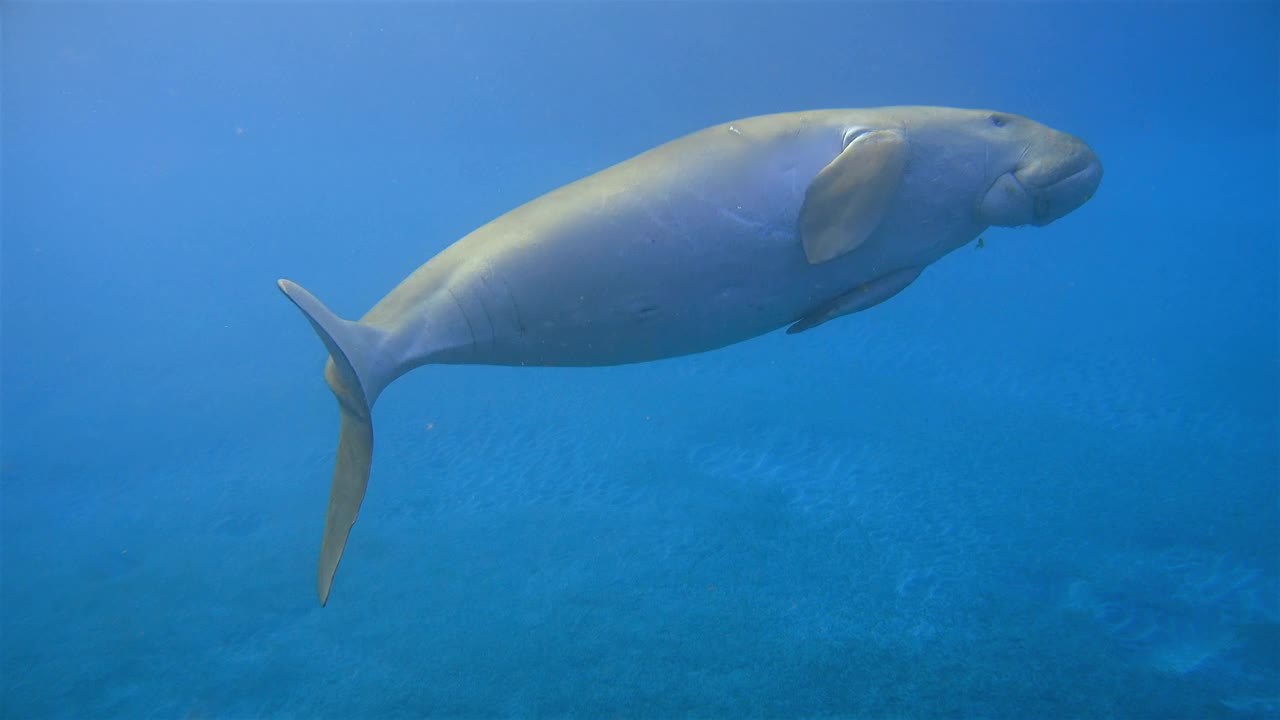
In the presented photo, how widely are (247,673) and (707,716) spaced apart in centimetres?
387

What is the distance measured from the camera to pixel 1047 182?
9.30 feet

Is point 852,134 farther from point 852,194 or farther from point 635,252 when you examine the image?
point 635,252

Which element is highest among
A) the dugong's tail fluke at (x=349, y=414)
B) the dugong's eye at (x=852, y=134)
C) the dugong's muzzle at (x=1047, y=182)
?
the dugong's eye at (x=852, y=134)

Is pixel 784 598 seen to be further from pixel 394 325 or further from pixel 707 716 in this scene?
pixel 394 325

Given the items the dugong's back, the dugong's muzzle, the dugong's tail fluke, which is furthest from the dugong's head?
the dugong's tail fluke

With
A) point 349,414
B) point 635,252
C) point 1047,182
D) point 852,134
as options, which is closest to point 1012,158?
point 1047,182

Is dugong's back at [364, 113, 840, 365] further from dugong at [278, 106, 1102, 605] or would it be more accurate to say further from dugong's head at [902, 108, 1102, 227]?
dugong's head at [902, 108, 1102, 227]

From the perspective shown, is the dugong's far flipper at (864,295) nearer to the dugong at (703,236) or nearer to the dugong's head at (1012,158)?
the dugong at (703,236)

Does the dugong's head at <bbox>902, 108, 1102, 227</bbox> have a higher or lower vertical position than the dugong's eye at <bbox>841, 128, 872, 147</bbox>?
lower

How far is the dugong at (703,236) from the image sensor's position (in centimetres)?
260

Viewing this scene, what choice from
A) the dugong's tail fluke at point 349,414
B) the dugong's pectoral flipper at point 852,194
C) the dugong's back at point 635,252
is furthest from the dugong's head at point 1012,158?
the dugong's tail fluke at point 349,414

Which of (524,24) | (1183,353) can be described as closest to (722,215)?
(1183,353)

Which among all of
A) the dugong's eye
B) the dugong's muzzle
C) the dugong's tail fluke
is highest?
the dugong's eye

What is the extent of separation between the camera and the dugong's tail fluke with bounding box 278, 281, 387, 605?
2.40 m
